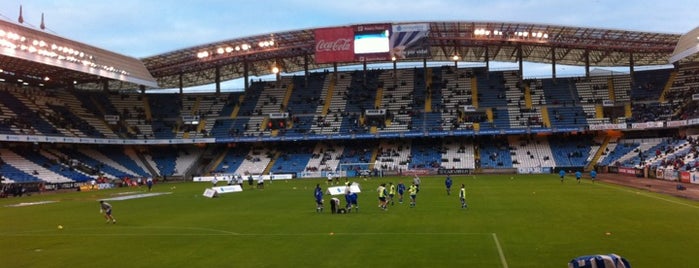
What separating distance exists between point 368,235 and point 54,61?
1811 inches

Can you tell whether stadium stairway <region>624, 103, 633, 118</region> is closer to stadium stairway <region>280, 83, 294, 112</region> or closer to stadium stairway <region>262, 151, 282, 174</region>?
stadium stairway <region>262, 151, 282, 174</region>

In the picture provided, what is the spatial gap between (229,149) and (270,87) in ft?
43.3

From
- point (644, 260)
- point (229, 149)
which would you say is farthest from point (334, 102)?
point (644, 260)

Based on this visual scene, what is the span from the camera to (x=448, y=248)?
656 inches

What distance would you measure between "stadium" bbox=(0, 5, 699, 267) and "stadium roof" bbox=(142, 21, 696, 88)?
274 millimetres

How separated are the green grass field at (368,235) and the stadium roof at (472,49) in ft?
113

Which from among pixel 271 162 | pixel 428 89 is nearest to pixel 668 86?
pixel 428 89

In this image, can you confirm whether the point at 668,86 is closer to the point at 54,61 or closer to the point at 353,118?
the point at 353,118

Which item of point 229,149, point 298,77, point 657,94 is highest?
point 298,77

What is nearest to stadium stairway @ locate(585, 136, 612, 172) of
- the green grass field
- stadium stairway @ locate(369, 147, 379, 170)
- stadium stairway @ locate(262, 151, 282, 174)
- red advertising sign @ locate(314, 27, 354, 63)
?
stadium stairway @ locate(369, 147, 379, 170)

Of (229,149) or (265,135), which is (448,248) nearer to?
(265,135)

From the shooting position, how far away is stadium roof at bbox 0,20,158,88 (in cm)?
4750

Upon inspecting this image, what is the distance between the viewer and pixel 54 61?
52031 mm

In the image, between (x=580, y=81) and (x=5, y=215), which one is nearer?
(x=5, y=215)
